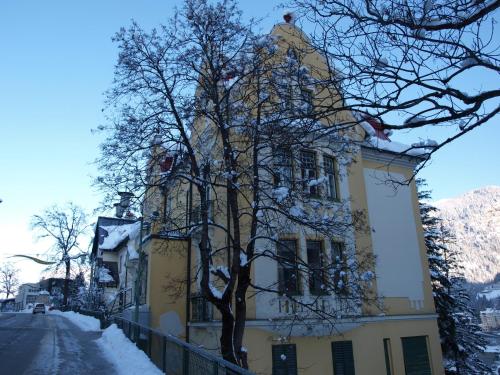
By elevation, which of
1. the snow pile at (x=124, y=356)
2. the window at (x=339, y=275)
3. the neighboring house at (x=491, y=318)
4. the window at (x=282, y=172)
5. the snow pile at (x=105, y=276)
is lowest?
the neighboring house at (x=491, y=318)

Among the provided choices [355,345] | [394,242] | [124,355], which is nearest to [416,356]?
Result: [355,345]

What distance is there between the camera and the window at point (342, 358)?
16297 millimetres

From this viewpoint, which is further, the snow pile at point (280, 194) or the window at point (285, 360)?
the window at point (285, 360)

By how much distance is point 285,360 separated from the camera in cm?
1537

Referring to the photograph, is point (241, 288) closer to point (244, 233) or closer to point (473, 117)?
point (244, 233)

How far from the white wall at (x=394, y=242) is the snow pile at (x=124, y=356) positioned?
1029 centimetres

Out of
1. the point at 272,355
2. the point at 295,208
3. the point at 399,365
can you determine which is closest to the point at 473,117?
the point at 295,208

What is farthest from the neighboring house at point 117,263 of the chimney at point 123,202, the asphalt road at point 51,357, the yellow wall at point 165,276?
the chimney at point 123,202

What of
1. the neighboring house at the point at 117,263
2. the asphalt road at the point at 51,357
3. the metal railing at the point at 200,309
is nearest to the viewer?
the asphalt road at the point at 51,357

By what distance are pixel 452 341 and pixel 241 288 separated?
1968 centimetres

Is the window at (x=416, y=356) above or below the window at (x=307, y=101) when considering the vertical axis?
below

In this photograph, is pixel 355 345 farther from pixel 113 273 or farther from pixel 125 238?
pixel 113 273

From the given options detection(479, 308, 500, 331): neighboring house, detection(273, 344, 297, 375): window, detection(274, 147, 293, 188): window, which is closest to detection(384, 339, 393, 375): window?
detection(273, 344, 297, 375): window

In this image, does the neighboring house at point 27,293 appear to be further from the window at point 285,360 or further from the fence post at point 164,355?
the fence post at point 164,355
